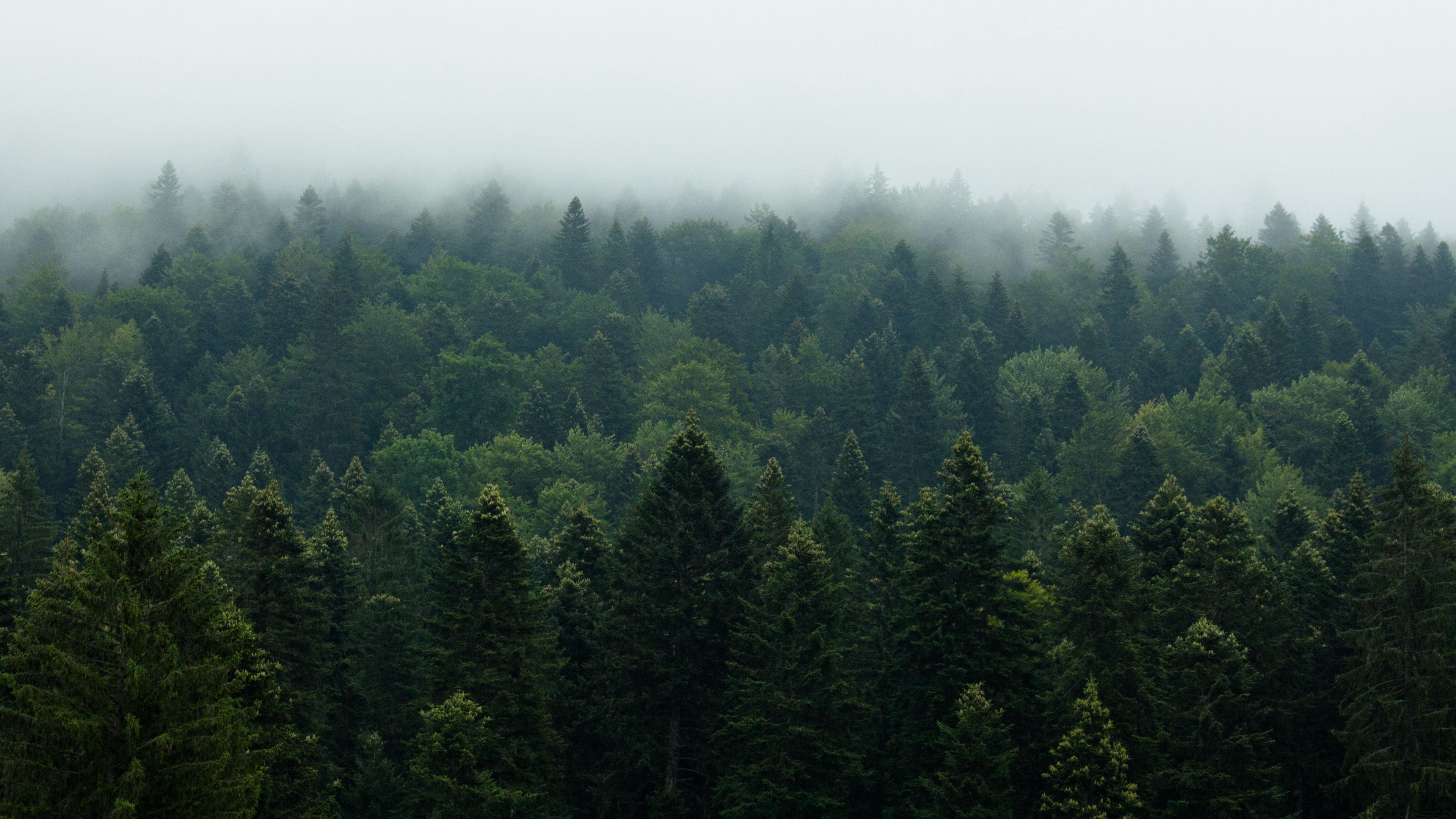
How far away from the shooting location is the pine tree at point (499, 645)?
1807 inches

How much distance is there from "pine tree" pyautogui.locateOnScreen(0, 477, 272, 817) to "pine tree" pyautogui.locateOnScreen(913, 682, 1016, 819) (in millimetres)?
24002

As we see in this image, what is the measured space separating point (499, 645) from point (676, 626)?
826 centimetres

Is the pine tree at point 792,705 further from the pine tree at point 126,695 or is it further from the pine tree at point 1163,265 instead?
the pine tree at point 1163,265

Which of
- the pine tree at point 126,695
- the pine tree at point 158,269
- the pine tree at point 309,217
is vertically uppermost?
the pine tree at point 309,217

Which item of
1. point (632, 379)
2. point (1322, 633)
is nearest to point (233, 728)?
point (1322, 633)

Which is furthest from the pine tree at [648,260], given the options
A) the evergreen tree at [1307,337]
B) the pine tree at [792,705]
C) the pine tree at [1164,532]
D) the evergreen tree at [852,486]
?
the pine tree at [792,705]

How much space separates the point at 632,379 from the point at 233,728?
314 ft

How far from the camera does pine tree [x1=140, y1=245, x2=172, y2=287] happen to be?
5802 inches

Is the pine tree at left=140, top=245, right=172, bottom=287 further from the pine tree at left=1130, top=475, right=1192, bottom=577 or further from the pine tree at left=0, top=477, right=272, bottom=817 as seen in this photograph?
the pine tree at left=0, top=477, right=272, bottom=817

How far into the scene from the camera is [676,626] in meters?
51.4

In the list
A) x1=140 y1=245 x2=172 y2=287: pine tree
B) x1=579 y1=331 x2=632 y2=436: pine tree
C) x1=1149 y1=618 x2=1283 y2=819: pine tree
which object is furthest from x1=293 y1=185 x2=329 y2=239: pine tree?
x1=1149 y1=618 x2=1283 y2=819: pine tree

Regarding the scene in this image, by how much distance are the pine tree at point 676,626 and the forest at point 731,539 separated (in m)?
0.19

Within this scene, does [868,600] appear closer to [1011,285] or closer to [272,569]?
[272,569]

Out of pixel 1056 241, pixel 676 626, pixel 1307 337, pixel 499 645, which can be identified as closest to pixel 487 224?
pixel 1056 241
